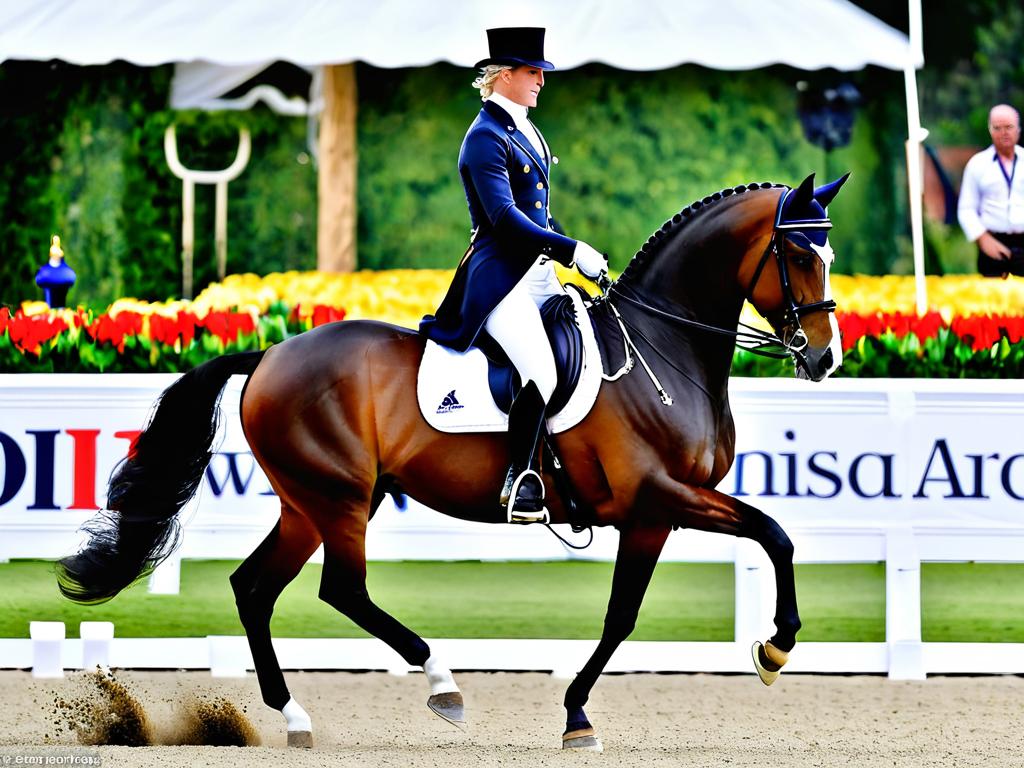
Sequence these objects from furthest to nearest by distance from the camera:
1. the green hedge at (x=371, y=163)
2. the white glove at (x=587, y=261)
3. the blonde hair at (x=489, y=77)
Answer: the green hedge at (x=371, y=163) → the blonde hair at (x=489, y=77) → the white glove at (x=587, y=261)

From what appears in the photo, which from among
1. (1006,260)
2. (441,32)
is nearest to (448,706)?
(441,32)

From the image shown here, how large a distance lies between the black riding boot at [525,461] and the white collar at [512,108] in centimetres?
87

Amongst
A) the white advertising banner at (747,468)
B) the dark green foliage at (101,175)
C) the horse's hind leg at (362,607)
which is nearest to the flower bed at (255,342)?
the white advertising banner at (747,468)

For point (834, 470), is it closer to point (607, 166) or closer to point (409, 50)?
point (409, 50)

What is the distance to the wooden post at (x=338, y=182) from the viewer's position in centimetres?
1536

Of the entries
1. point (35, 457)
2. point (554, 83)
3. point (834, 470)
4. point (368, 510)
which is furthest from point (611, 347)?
point (554, 83)

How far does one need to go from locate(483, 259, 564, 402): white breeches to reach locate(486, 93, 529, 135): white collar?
0.54 metres

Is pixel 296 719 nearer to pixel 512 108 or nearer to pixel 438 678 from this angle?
pixel 438 678

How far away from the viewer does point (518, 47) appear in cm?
619

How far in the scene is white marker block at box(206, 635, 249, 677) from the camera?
7.59 m

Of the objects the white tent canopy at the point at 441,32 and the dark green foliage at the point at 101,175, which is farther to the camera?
the dark green foliage at the point at 101,175

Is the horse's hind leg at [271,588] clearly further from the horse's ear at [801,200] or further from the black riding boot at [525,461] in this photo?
the horse's ear at [801,200]

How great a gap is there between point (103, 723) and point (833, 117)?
37.1ft

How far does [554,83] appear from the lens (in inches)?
631
